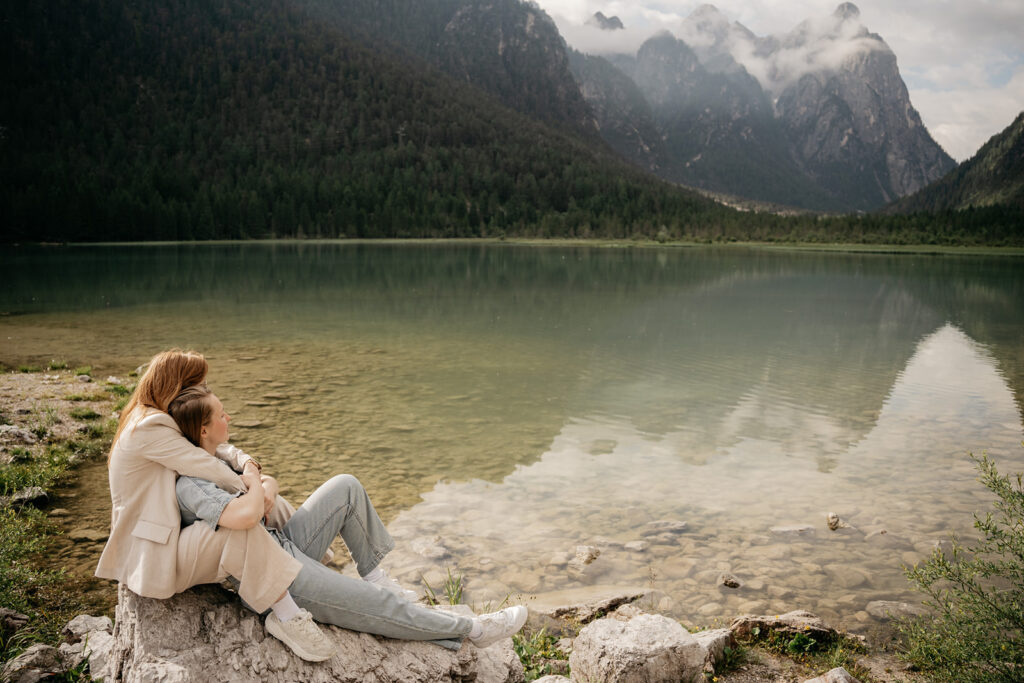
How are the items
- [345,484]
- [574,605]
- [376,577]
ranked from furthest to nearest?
[574,605] → [376,577] → [345,484]

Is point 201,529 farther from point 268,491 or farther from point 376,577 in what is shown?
point 376,577

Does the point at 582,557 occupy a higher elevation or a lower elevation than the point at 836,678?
lower

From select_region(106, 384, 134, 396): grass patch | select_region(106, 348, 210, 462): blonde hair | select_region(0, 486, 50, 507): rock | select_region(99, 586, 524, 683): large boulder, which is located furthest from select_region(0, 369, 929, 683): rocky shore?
select_region(106, 384, 134, 396): grass patch

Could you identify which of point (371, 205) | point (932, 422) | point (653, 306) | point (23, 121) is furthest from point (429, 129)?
point (932, 422)

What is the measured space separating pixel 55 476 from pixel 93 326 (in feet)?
55.0

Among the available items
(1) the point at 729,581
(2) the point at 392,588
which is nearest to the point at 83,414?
(2) the point at 392,588

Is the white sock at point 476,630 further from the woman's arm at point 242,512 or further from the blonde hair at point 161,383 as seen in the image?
Answer: the blonde hair at point 161,383

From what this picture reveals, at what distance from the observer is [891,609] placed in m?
6.28

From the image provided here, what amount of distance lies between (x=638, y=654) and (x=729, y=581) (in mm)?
2770

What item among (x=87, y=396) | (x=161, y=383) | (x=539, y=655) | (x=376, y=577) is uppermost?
(x=161, y=383)

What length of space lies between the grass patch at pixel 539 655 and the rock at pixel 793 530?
365 centimetres

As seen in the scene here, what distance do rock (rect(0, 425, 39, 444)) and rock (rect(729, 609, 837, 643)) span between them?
976cm

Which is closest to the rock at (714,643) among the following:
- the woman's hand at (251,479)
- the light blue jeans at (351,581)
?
the light blue jeans at (351,581)

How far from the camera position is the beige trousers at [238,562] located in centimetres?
377
